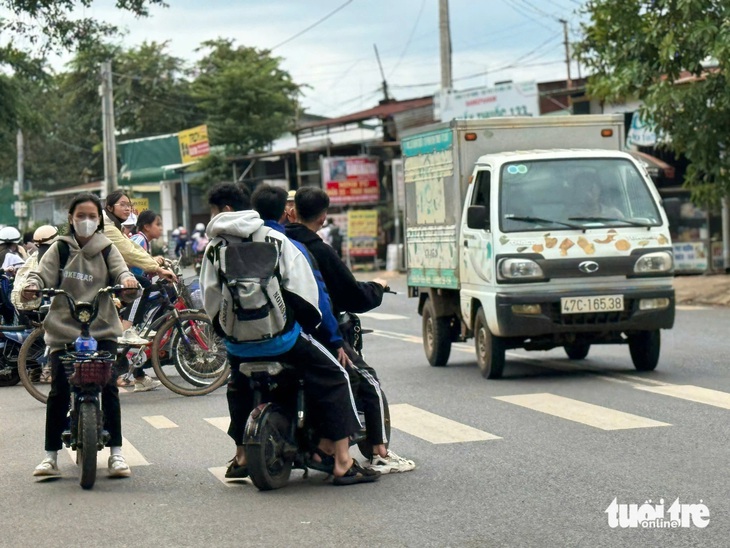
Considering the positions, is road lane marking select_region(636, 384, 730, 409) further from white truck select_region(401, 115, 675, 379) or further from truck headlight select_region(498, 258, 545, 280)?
truck headlight select_region(498, 258, 545, 280)

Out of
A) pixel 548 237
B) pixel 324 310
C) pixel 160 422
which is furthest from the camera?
pixel 548 237

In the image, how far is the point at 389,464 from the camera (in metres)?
7.78

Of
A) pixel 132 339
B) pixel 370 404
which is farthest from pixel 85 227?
→ pixel 132 339

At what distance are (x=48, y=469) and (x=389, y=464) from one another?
199 centimetres

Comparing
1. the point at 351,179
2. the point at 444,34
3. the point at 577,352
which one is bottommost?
the point at 577,352

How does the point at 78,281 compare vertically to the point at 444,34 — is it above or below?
below

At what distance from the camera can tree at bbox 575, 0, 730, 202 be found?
837 inches

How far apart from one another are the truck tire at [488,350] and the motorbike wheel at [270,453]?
206 inches

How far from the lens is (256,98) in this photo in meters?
54.9

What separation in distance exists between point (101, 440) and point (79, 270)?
1029 mm

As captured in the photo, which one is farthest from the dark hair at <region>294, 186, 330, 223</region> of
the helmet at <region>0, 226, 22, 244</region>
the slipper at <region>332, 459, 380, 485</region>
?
the helmet at <region>0, 226, 22, 244</region>

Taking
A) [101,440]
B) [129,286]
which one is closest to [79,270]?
[129,286]

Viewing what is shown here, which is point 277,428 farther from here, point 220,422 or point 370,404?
point 220,422

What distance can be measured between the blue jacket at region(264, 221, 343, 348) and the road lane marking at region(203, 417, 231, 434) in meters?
2.60
